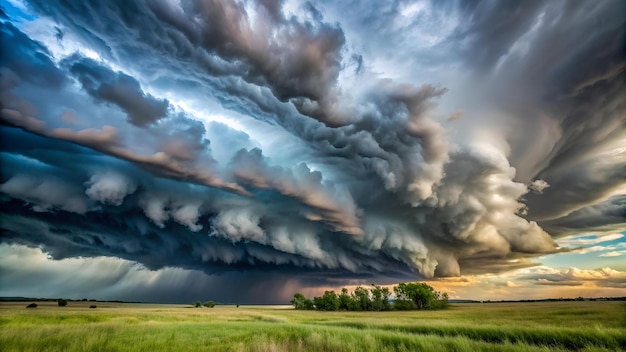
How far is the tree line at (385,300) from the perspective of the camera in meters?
120

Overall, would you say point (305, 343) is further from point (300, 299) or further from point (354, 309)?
point (300, 299)

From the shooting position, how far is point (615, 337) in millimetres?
17328

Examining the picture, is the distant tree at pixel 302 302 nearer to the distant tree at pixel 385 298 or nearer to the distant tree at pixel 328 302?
the distant tree at pixel 328 302

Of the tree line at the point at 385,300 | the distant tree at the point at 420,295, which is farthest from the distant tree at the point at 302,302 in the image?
the distant tree at the point at 420,295

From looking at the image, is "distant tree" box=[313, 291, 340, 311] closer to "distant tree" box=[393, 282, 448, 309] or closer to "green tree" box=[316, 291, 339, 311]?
"green tree" box=[316, 291, 339, 311]

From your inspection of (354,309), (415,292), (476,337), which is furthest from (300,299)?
(476,337)

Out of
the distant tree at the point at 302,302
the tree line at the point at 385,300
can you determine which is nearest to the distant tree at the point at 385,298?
the tree line at the point at 385,300

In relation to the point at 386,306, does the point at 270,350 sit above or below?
above

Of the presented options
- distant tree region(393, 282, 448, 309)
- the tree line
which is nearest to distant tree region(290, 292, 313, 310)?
the tree line

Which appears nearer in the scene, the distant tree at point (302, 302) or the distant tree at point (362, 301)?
the distant tree at point (362, 301)

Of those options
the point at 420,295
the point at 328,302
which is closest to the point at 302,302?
the point at 328,302

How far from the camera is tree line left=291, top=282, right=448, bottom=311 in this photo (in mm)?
119688

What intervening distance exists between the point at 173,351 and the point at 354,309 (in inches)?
5246

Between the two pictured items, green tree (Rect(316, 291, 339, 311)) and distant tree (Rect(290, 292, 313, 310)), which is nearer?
green tree (Rect(316, 291, 339, 311))
